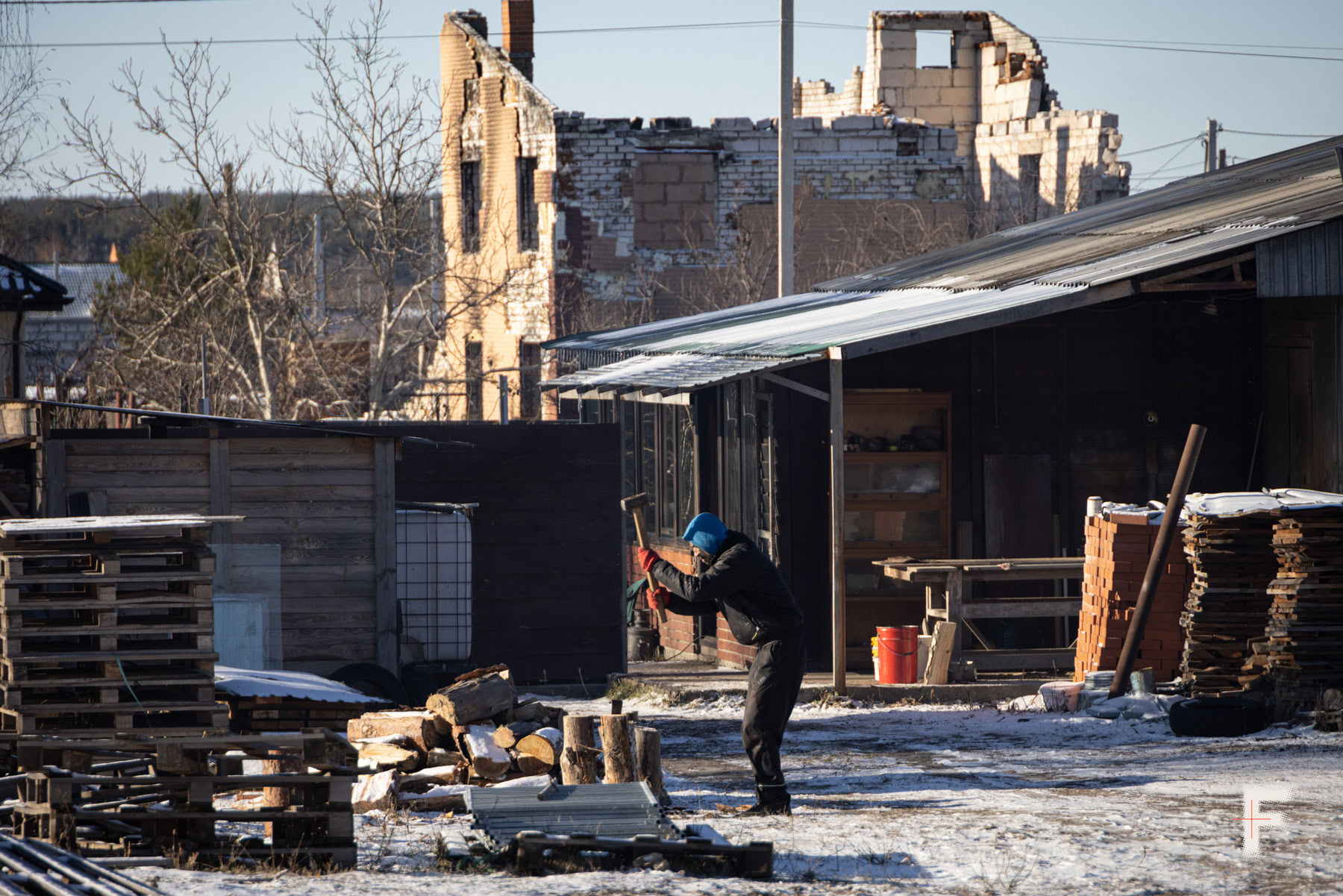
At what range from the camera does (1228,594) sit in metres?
11.9

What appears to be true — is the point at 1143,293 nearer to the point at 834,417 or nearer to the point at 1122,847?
the point at 834,417

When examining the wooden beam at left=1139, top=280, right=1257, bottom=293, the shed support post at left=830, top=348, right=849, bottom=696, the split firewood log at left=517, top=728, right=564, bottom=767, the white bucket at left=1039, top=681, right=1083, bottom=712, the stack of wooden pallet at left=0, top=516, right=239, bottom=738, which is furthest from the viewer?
the wooden beam at left=1139, top=280, right=1257, bottom=293

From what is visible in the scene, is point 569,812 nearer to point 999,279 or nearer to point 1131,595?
point 1131,595

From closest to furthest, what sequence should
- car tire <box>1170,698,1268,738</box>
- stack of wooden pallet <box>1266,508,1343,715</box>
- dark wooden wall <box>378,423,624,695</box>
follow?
car tire <box>1170,698,1268,738</box>
stack of wooden pallet <box>1266,508,1343,715</box>
dark wooden wall <box>378,423,624,695</box>

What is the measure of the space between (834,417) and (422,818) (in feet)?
17.0

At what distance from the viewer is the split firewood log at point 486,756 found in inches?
364

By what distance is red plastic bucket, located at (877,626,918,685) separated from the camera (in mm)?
13258

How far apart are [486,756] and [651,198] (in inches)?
767

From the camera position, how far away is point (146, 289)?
23984 mm

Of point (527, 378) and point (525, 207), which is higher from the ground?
point (525, 207)

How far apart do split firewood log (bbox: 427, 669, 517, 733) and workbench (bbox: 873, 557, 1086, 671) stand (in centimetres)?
445

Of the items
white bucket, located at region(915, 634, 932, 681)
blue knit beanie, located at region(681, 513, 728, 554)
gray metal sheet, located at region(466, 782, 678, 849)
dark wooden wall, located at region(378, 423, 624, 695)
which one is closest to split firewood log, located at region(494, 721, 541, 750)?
gray metal sheet, located at region(466, 782, 678, 849)

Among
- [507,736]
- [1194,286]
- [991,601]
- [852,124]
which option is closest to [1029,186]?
[852,124]

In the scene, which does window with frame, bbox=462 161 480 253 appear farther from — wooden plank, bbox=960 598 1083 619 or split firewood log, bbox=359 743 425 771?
split firewood log, bbox=359 743 425 771
